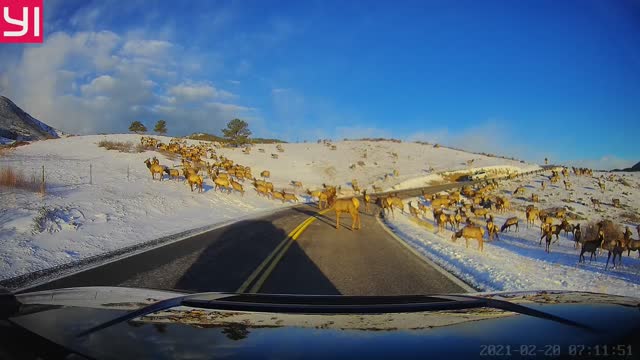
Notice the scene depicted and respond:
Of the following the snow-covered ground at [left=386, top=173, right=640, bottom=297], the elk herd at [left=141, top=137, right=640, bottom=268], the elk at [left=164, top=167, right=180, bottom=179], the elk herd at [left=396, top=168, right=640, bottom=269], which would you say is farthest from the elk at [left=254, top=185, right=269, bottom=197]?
the snow-covered ground at [left=386, top=173, right=640, bottom=297]

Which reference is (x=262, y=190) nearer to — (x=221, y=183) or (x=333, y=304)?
(x=221, y=183)

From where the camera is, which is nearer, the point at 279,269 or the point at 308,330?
the point at 308,330

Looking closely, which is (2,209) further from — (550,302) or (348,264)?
(550,302)

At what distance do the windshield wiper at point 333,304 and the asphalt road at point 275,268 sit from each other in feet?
12.8

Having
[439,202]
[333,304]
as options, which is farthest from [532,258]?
[439,202]

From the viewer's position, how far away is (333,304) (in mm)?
3350

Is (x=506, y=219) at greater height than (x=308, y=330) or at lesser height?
lesser

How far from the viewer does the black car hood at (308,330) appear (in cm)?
211

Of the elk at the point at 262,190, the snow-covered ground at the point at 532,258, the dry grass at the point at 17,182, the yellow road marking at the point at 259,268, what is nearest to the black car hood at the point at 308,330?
the yellow road marking at the point at 259,268

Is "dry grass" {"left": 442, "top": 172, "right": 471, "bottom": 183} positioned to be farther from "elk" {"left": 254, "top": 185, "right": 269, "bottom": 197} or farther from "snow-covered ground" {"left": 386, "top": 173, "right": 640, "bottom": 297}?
"elk" {"left": 254, "top": 185, "right": 269, "bottom": 197}

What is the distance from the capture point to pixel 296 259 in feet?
36.1

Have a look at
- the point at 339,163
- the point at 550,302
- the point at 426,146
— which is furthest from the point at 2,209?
the point at 426,146

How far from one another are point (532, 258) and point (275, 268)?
437 inches

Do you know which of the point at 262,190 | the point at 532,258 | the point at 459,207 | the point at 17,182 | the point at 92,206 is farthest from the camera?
the point at 262,190
